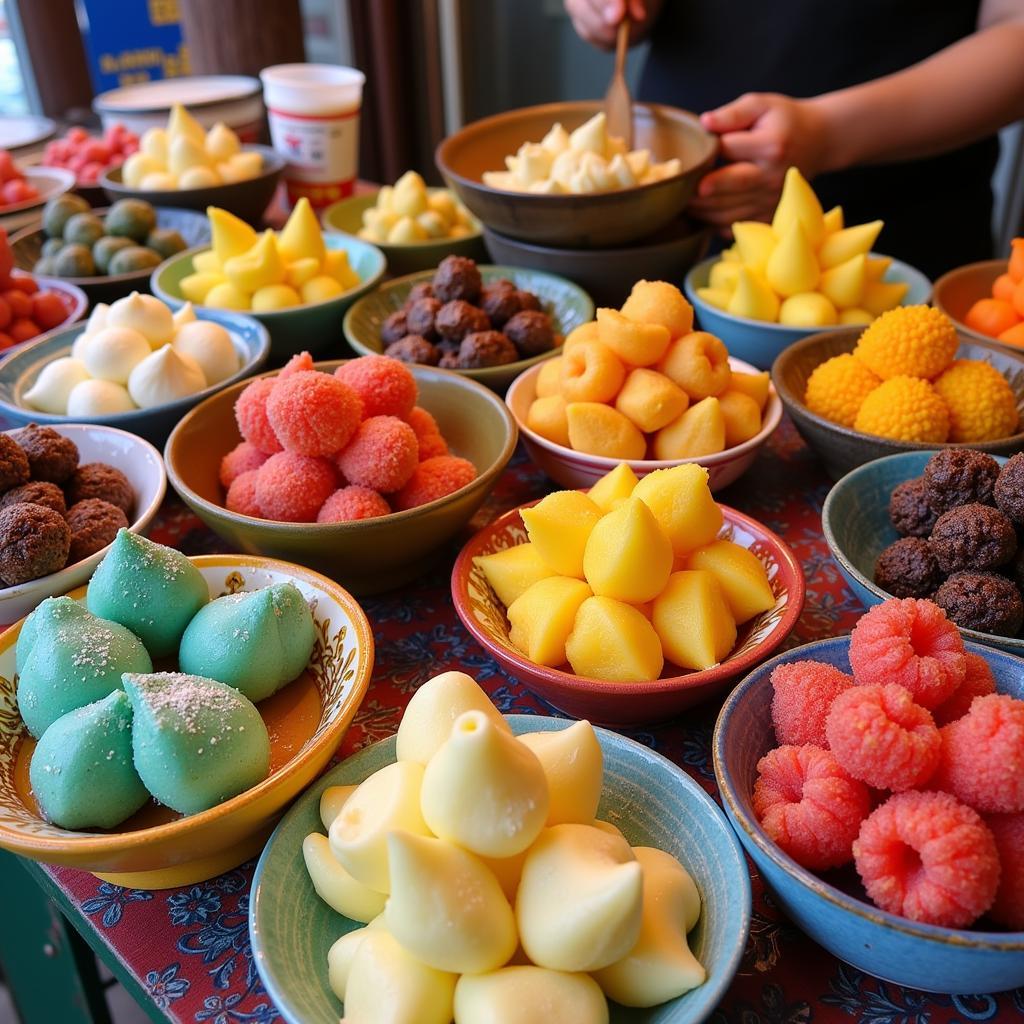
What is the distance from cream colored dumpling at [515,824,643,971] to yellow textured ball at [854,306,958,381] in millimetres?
750

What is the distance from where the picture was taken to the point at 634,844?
0.66m

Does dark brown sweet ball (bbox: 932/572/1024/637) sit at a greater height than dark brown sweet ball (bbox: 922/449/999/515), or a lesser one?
lesser

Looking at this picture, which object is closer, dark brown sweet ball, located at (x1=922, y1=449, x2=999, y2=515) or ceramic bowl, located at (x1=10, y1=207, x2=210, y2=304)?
dark brown sweet ball, located at (x1=922, y1=449, x2=999, y2=515)

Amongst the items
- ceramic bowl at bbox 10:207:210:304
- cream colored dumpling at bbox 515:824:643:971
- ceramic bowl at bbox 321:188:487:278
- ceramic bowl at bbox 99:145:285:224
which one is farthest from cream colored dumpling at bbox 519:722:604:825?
ceramic bowl at bbox 99:145:285:224

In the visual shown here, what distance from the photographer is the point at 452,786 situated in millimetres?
534

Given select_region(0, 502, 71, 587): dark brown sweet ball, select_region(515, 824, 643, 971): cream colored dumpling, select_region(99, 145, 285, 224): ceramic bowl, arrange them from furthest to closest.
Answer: select_region(99, 145, 285, 224): ceramic bowl, select_region(0, 502, 71, 587): dark brown sweet ball, select_region(515, 824, 643, 971): cream colored dumpling

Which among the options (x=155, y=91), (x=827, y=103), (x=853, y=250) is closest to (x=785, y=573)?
(x=853, y=250)

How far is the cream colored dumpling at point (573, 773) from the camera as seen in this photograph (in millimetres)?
593

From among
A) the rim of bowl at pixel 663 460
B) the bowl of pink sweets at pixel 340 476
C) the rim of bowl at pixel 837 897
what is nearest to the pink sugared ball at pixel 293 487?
the bowl of pink sweets at pixel 340 476

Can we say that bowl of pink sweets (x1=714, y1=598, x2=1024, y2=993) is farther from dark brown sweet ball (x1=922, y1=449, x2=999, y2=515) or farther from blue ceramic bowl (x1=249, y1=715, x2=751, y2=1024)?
dark brown sweet ball (x1=922, y1=449, x2=999, y2=515)

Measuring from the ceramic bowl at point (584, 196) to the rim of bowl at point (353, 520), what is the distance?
0.37 m

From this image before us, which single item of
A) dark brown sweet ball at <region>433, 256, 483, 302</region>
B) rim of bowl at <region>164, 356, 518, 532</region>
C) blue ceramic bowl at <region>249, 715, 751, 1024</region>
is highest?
dark brown sweet ball at <region>433, 256, 483, 302</region>

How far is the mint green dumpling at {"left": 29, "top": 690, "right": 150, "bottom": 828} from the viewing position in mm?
637

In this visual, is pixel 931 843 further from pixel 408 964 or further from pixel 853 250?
pixel 853 250
